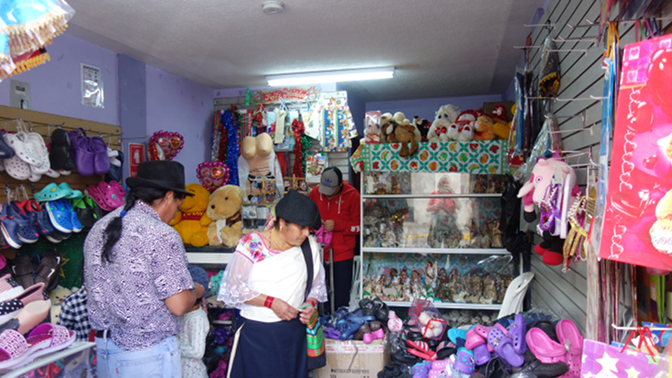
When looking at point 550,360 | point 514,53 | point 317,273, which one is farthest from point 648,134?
point 514,53

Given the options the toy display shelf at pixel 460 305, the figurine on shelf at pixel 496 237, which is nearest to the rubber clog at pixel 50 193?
the toy display shelf at pixel 460 305

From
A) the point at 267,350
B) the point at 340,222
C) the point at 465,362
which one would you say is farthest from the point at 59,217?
the point at 465,362

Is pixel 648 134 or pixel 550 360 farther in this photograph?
pixel 550 360

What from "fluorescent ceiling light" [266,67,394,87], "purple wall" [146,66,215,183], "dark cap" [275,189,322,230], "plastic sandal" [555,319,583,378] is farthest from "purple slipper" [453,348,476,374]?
"purple wall" [146,66,215,183]

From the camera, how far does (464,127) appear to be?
412 cm

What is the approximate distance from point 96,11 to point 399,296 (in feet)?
12.8

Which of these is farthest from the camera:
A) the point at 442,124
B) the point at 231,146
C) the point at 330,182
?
the point at 231,146

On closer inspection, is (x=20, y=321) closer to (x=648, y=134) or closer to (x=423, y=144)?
(x=648, y=134)

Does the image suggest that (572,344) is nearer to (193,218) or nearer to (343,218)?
(343,218)

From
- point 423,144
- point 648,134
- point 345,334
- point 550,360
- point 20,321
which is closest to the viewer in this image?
point 648,134

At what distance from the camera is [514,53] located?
459 cm

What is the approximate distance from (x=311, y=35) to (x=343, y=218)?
6.62ft

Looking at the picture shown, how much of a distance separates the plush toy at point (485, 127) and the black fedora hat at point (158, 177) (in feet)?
A: 10.1

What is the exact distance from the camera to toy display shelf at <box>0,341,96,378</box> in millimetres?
1289
